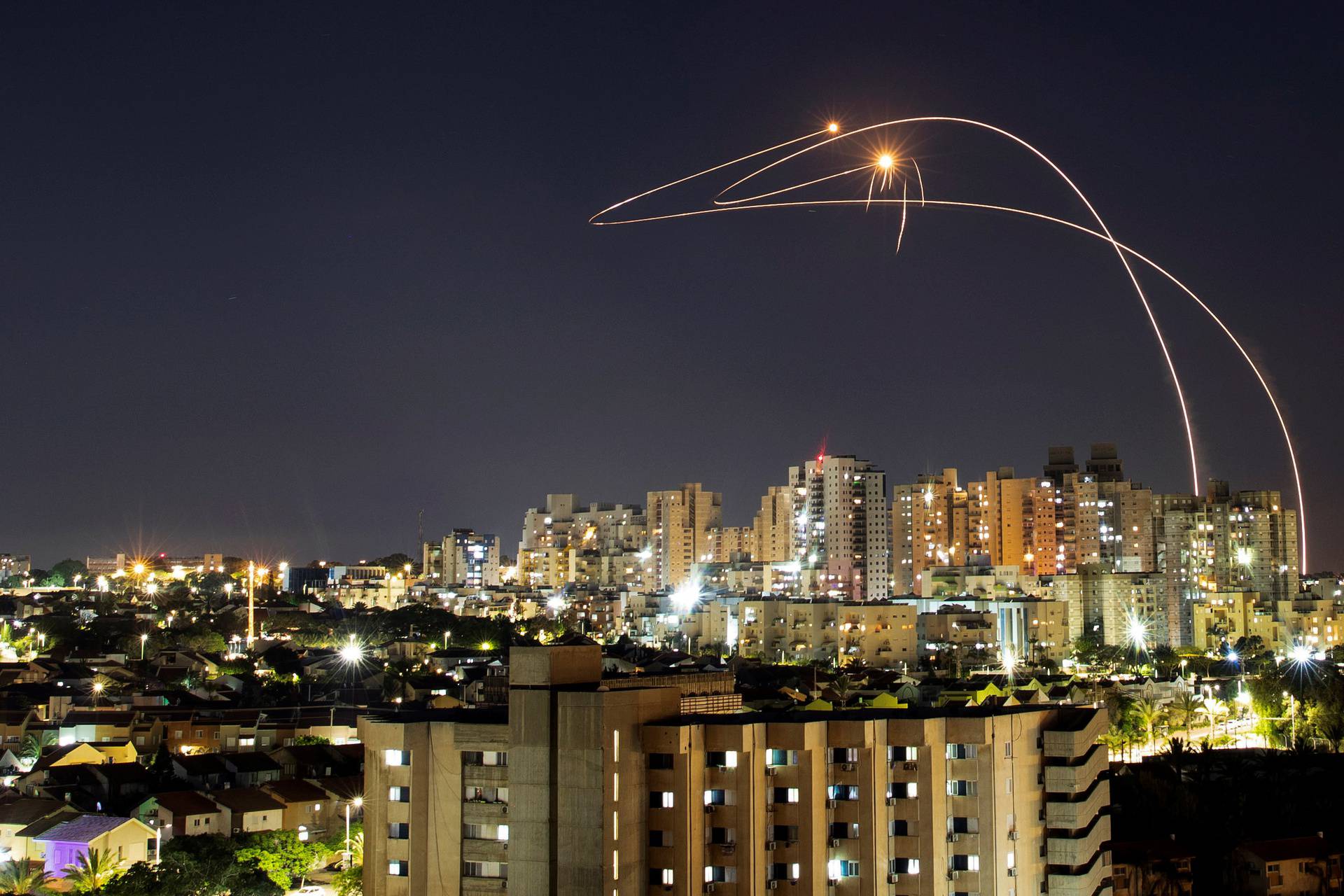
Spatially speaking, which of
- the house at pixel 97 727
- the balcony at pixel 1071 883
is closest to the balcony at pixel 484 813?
the balcony at pixel 1071 883

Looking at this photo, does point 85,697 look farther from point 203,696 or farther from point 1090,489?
point 1090,489

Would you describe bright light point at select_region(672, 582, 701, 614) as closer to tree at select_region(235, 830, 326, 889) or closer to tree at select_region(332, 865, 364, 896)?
tree at select_region(235, 830, 326, 889)

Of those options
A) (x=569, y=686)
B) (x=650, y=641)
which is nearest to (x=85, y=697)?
(x=569, y=686)

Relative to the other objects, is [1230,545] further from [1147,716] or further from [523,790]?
[523,790]

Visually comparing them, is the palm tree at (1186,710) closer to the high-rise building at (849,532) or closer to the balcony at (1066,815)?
the balcony at (1066,815)

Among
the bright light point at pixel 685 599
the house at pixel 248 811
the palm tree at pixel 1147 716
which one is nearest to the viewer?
the house at pixel 248 811

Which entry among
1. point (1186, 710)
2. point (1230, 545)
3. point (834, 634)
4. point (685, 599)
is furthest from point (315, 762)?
point (1230, 545)
